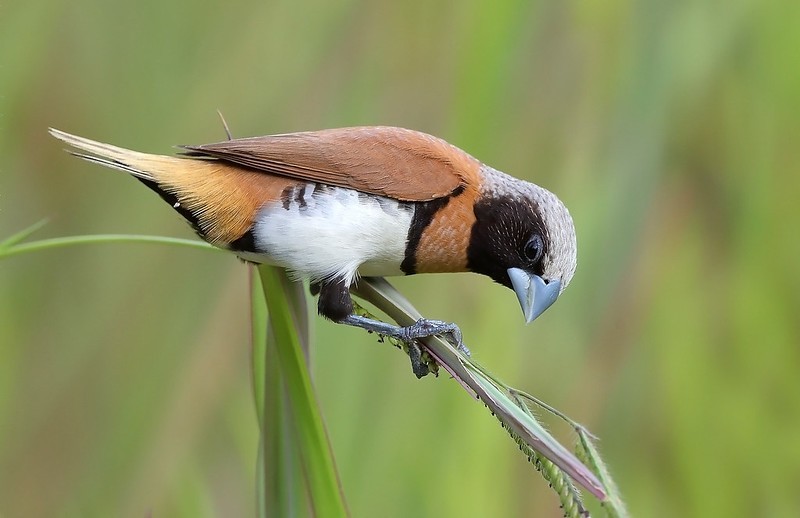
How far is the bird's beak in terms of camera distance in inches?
56.1

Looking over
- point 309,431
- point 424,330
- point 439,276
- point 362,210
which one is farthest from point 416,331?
point 439,276

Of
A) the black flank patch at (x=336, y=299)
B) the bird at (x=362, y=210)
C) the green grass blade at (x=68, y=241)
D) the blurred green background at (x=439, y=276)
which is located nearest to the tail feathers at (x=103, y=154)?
the bird at (x=362, y=210)

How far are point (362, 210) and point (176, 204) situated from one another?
0.91 feet

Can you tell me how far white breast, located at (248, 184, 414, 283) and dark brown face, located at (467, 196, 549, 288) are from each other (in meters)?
0.14

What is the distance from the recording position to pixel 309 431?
3.12 ft

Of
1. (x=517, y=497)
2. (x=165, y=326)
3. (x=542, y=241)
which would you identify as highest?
(x=542, y=241)

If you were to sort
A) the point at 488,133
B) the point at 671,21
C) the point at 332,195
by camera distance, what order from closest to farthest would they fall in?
the point at 332,195 → the point at 488,133 → the point at 671,21

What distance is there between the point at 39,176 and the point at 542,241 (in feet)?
3.03

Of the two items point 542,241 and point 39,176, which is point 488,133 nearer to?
point 542,241

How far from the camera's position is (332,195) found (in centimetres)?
136

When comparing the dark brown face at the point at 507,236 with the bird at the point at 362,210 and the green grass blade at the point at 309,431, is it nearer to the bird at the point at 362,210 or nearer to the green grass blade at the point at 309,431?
the bird at the point at 362,210

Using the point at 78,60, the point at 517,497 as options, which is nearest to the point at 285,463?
the point at 517,497

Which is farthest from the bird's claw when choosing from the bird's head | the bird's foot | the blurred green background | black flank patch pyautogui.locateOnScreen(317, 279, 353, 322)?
the blurred green background

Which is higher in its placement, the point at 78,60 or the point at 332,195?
the point at 78,60
